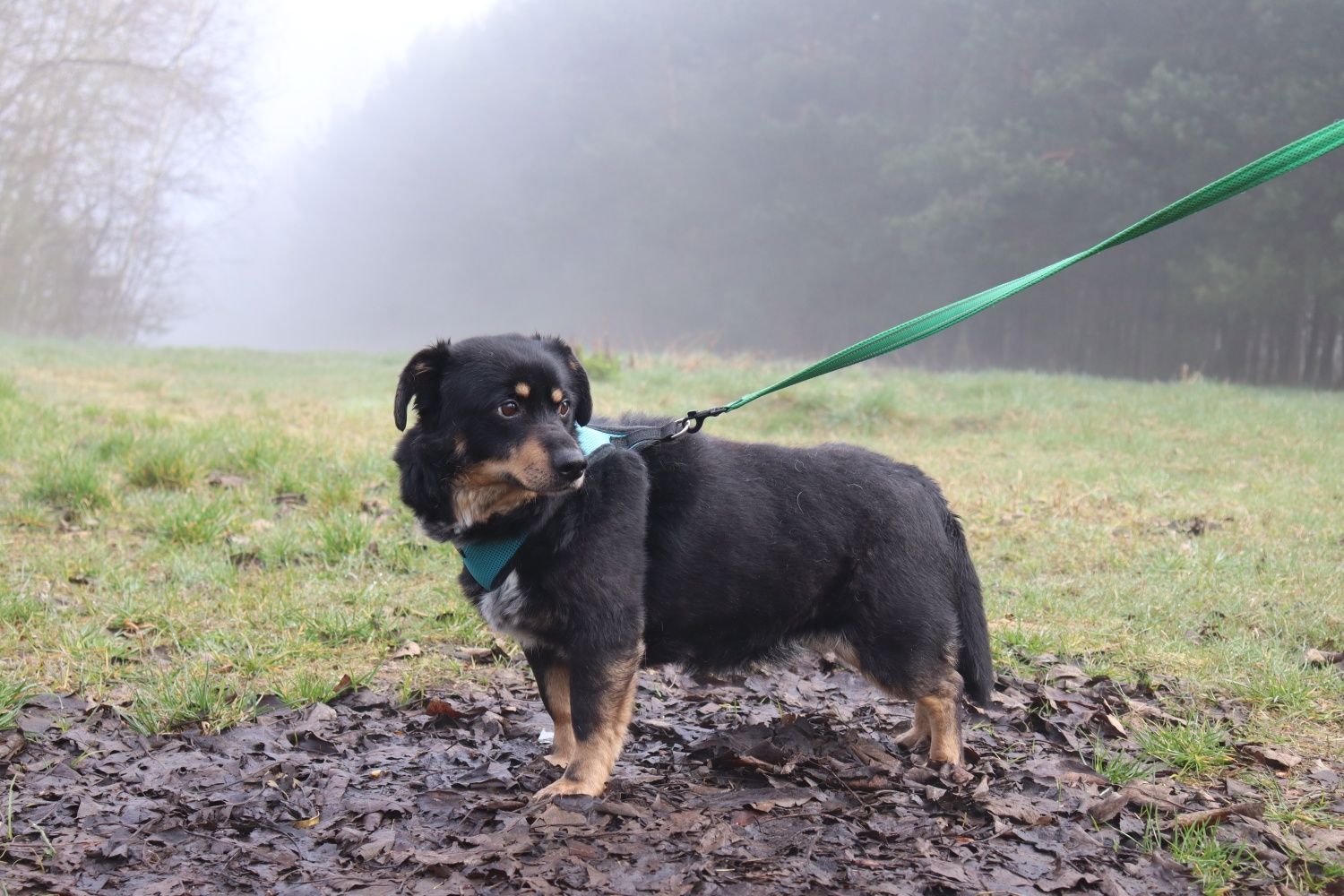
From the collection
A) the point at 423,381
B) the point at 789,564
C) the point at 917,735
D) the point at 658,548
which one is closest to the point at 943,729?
the point at 917,735

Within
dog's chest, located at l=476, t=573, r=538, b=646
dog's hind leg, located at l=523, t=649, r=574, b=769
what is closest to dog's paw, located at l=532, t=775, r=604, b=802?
dog's hind leg, located at l=523, t=649, r=574, b=769

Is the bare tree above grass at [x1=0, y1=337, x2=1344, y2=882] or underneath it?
above

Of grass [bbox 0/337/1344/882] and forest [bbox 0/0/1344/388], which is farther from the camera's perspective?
forest [bbox 0/0/1344/388]

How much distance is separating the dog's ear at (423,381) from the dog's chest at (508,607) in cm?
57

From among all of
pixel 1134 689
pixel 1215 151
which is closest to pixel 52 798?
pixel 1134 689

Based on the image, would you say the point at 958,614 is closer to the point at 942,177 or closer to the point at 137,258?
the point at 942,177

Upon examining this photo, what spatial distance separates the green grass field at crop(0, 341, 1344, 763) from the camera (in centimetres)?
413

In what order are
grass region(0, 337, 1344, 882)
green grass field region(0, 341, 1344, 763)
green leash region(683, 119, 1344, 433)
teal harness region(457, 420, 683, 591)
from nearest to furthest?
1. green leash region(683, 119, 1344, 433)
2. teal harness region(457, 420, 683, 591)
3. grass region(0, 337, 1344, 882)
4. green grass field region(0, 341, 1344, 763)

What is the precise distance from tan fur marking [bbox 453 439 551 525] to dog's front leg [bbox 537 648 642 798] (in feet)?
1.67

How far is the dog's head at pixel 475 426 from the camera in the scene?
3.16 m

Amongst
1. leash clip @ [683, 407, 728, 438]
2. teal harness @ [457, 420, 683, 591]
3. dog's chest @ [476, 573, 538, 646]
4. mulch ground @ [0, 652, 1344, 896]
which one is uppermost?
leash clip @ [683, 407, 728, 438]

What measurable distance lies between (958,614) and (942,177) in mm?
30453

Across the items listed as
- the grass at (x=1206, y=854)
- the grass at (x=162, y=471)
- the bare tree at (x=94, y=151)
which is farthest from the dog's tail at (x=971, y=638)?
the bare tree at (x=94, y=151)

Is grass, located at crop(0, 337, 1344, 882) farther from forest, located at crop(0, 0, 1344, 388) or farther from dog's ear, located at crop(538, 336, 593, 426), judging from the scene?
forest, located at crop(0, 0, 1344, 388)
